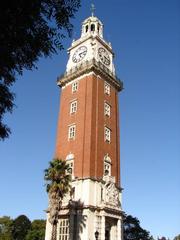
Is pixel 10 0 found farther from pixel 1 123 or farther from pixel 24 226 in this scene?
pixel 24 226

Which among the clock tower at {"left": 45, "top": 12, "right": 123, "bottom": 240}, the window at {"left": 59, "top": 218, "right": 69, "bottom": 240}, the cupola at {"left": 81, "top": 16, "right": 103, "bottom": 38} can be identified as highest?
the cupola at {"left": 81, "top": 16, "right": 103, "bottom": 38}

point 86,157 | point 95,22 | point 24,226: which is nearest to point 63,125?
point 86,157

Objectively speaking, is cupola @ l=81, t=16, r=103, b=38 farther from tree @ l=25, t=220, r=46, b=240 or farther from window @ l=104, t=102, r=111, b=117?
tree @ l=25, t=220, r=46, b=240

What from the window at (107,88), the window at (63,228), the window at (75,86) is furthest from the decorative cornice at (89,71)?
the window at (63,228)

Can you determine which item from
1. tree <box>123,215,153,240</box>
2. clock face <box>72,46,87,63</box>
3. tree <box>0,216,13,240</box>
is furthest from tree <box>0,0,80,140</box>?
tree <box>0,216,13,240</box>

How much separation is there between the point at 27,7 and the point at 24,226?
8298cm

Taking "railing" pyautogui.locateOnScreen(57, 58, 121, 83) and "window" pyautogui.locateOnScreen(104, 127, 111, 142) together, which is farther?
"railing" pyautogui.locateOnScreen(57, 58, 121, 83)

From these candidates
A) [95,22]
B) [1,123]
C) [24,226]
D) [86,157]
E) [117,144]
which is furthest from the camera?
[24,226]

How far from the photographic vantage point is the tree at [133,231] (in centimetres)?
6444

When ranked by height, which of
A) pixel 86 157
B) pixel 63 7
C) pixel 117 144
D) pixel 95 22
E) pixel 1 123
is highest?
pixel 95 22

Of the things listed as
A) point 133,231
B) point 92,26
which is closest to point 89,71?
point 92,26

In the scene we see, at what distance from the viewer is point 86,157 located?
41062mm

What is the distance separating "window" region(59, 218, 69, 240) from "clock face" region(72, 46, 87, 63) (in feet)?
87.3

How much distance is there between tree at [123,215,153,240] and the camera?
6444cm
